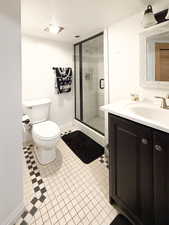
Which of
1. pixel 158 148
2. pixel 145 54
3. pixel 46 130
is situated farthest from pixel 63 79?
pixel 158 148

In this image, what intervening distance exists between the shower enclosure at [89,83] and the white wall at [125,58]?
537 mm

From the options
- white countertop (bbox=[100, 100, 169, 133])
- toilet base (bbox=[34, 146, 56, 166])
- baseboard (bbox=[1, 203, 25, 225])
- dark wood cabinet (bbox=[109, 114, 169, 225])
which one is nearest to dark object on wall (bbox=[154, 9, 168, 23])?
white countertop (bbox=[100, 100, 169, 133])

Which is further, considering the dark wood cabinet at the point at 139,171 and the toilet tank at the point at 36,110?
the toilet tank at the point at 36,110

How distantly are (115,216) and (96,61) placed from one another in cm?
235

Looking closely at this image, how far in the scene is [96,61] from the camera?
2678mm

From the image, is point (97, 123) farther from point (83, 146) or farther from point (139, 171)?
point (139, 171)

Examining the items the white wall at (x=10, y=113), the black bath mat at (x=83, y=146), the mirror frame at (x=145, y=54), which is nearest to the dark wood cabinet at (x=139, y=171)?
the mirror frame at (x=145, y=54)

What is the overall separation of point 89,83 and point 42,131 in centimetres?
149

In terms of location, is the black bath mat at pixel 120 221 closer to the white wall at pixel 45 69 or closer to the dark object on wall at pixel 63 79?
the white wall at pixel 45 69

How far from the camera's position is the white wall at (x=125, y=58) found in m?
1.60

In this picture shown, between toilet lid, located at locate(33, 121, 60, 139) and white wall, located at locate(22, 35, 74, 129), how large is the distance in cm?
65

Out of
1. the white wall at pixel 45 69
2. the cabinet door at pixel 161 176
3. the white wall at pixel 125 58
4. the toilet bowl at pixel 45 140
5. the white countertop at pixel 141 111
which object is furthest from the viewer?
the white wall at pixel 45 69

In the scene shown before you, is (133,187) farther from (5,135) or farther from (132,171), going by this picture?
(5,135)

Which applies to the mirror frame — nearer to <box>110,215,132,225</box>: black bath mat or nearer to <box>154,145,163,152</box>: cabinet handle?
<box>154,145,163,152</box>: cabinet handle
